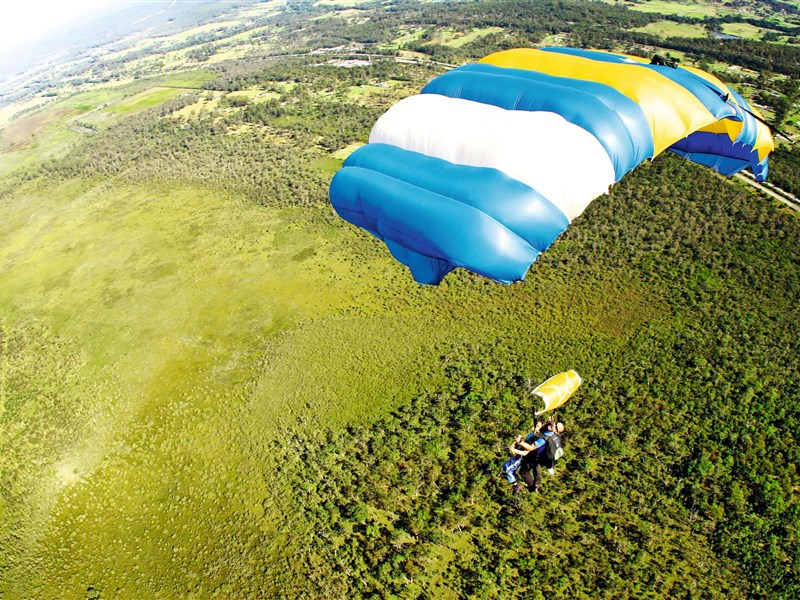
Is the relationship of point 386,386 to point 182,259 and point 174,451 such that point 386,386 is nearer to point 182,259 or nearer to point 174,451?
point 174,451

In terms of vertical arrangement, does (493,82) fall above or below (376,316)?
above

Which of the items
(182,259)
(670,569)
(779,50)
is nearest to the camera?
(670,569)

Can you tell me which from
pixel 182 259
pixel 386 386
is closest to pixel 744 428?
pixel 386 386

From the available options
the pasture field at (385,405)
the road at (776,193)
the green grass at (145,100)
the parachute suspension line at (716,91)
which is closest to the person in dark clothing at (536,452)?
the pasture field at (385,405)

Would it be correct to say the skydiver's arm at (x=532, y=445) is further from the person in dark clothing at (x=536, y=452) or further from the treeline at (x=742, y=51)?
the treeline at (x=742, y=51)

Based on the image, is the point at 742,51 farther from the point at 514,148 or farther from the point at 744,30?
the point at 514,148

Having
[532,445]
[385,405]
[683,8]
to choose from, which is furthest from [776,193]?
[683,8]
